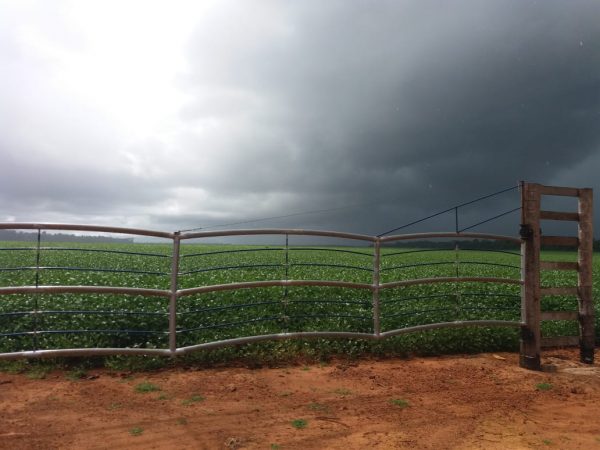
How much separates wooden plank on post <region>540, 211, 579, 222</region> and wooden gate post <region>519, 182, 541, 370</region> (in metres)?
0.17

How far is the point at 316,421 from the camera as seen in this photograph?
3656 mm

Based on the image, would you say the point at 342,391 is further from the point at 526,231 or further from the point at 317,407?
the point at 526,231

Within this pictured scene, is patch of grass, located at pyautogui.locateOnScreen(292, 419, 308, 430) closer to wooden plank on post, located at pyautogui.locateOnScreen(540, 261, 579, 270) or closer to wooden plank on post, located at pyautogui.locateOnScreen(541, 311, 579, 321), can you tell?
wooden plank on post, located at pyautogui.locateOnScreen(541, 311, 579, 321)

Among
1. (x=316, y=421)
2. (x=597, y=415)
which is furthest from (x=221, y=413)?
(x=597, y=415)

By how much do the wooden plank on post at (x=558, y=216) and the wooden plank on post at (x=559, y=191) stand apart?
10.8 inches

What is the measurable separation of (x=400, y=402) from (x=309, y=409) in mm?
941

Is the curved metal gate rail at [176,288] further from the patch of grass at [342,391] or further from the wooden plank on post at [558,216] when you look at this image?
the patch of grass at [342,391]

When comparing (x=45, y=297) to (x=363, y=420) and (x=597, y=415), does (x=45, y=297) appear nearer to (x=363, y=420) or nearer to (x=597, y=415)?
(x=363, y=420)

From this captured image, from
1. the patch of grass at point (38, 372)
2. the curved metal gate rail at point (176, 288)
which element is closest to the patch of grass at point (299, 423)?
the curved metal gate rail at point (176, 288)

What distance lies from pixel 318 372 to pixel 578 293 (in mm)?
4047

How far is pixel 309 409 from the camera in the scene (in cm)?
394

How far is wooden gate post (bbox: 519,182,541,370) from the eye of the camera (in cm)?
564

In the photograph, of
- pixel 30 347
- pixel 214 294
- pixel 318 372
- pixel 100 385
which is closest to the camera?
pixel 100 385

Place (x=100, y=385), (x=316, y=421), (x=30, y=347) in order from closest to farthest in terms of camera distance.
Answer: (x=316, y=421) → (x=100, y=385) → (x=30, y=347)
